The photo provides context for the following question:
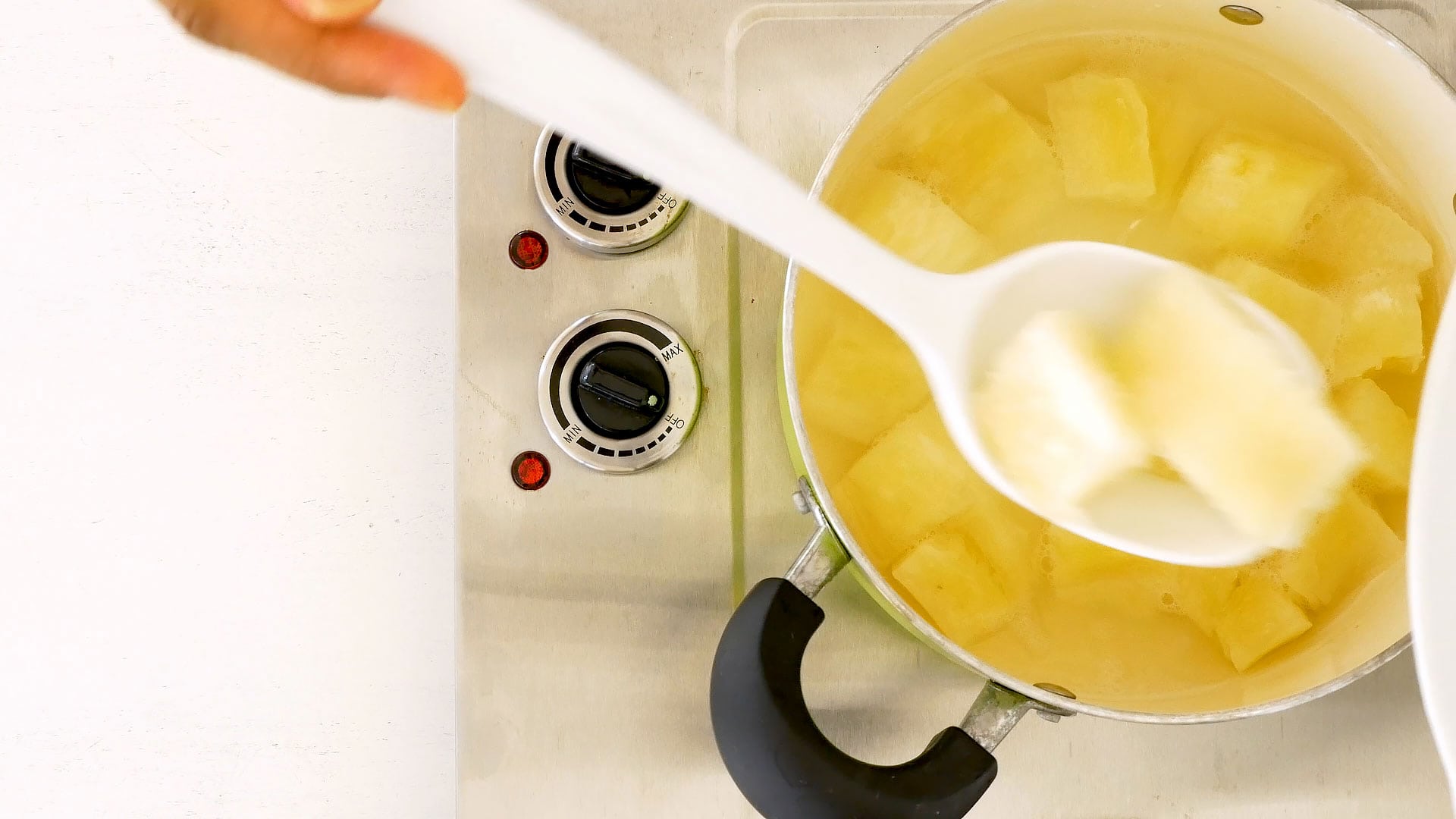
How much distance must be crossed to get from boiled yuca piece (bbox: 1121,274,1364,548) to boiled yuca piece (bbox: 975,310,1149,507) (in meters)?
0.03

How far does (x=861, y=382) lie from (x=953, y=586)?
0.45ft

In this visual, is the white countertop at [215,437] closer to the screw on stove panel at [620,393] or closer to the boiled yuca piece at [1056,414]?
the screw on stove panel at [620,393]

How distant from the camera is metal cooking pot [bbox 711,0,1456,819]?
19.1 inches

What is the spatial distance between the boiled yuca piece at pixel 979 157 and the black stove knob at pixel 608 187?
0.54 ft

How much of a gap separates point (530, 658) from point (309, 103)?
1.60 ft

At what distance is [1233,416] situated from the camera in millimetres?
515

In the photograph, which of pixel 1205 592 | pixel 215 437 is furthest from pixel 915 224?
pixel 215 437

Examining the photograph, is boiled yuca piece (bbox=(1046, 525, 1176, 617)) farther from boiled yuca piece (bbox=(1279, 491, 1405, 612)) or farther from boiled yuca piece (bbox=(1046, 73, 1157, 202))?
boiled yuca piece (bbox=(1046, 73, 1157, 202))

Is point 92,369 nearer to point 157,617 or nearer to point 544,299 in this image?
point 157,617

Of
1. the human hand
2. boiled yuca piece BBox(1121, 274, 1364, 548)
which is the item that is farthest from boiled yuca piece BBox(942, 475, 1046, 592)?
the human hand

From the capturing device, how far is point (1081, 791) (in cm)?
62

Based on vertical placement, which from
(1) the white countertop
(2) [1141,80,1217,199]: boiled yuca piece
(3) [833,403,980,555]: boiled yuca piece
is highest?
(2) [1141,80,1217,199]: boiled yuca piece

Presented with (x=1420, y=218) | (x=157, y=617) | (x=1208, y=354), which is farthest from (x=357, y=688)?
(x=1420, y=218)

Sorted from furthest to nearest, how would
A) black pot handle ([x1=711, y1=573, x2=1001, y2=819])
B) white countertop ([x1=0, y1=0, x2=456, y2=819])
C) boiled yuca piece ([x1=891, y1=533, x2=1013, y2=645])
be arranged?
white countertop ([x1=0, y1=0, x2=456, y2=819]) < boiled yuca piece ([x1=891, y1=533, x2=1013, y2=645]) < black pot handle ([x1=711, y1=573, x2=1001, y2=819])
